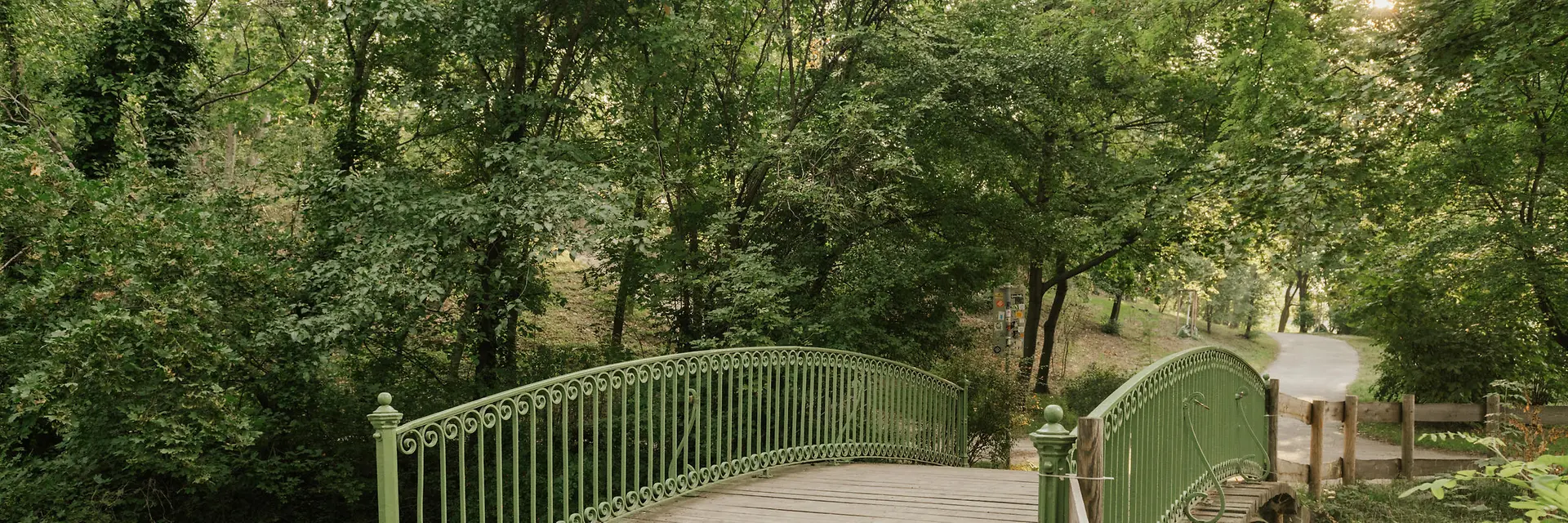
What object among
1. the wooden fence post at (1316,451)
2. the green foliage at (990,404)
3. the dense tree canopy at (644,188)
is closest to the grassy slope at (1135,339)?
the dense tree canopy at (644,188)

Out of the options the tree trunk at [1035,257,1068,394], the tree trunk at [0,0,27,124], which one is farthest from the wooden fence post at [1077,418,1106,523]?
the tree trunk at [1035,257,1068,394]

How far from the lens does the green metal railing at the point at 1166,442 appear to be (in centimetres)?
391

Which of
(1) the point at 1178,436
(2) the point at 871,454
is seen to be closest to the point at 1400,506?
(2) the point at 871,454

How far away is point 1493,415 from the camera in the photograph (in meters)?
10.2

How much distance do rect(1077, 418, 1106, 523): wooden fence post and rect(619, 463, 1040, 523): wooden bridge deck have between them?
116 centimetres

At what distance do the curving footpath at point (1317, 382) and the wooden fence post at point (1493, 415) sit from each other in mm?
1383

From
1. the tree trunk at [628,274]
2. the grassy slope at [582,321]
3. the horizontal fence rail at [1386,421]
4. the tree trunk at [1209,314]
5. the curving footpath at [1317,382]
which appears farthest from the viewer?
the tree trunk at [1209,314]

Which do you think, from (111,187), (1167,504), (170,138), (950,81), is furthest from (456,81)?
(1167,504)

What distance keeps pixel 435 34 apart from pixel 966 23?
704cm

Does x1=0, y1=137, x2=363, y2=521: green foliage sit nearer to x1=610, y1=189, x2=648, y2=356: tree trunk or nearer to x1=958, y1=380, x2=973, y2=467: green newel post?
x1=610, y1=189, x2=648, y2=356: tree trunk

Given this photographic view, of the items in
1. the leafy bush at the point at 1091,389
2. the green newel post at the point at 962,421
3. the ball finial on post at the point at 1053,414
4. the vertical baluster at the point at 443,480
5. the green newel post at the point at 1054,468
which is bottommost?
the leafy bush at the point at 1091,389

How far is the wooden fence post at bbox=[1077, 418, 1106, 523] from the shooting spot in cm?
391

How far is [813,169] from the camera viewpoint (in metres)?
11.3

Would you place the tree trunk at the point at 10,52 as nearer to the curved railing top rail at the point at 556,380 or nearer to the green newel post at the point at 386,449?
the curved railing top rail at the point at 556,380
